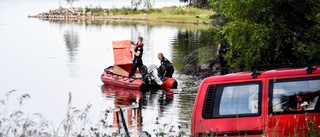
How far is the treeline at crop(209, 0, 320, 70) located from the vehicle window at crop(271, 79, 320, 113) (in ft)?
31.8

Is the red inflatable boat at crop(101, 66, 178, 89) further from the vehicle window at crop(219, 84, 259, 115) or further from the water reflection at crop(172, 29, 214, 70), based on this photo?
the vehicle window at crop(219, 84, 259, 115)

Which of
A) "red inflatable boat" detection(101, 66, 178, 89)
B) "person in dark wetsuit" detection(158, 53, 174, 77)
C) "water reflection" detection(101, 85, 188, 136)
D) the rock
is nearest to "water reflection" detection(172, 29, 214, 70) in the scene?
the rock

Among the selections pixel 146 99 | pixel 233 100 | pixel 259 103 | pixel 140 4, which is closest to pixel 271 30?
pixel 146 99

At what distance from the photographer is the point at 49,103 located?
99.6 feet

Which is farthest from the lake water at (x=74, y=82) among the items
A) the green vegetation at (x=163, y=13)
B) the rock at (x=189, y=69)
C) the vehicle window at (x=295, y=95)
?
the green vegetation at (x=163, y=13)

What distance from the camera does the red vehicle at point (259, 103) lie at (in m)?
12.3

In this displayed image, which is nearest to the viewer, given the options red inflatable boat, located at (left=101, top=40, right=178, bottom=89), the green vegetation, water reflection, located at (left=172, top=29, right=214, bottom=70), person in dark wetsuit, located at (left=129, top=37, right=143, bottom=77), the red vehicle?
the red vehicle

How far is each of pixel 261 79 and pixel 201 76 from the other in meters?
25.4

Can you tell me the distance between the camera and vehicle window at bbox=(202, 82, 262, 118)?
1262 centimetres

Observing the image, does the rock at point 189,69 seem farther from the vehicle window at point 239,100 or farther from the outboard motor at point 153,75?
the vehicle window at point 239,100

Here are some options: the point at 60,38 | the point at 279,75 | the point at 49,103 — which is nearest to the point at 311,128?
the point at 279,75

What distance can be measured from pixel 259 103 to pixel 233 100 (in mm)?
439

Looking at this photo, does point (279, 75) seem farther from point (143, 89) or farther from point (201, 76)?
point (201, 76)

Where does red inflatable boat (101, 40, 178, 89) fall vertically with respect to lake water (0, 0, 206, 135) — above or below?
above
